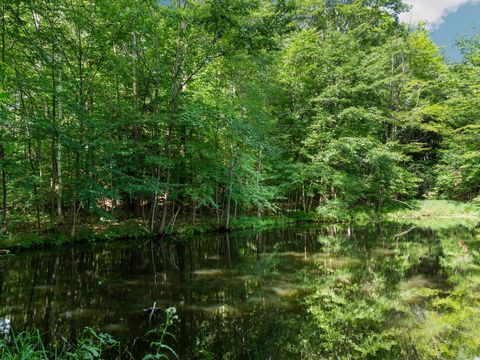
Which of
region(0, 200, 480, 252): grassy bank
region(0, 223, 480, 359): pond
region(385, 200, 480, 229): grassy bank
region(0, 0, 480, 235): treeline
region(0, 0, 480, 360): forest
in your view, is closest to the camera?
region(0, 223, 480, 359): pond

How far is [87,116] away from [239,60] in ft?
27.1

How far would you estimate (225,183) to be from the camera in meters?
17.5

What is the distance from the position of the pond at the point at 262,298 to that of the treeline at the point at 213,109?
2880mm

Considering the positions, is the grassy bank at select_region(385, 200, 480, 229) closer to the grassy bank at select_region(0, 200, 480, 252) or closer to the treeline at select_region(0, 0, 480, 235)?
the grassy bank at select_region(0, 200, 480, 252)

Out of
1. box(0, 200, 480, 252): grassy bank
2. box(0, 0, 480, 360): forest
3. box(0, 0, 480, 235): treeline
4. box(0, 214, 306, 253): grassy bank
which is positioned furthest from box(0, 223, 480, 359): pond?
box(0, 0, 480, 235): treeline

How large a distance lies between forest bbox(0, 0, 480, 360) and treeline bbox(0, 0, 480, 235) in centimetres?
13

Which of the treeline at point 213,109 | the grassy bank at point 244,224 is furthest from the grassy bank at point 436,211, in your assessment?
the treeline at point 213,109

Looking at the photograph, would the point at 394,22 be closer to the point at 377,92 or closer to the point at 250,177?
the point at 377,92

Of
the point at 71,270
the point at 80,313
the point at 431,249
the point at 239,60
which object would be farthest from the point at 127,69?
the point at 431,249

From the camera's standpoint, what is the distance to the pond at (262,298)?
443 centimetres

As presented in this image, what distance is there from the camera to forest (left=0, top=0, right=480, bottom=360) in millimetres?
4980

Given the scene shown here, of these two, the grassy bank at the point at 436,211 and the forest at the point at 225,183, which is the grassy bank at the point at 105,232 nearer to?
the forest at the point at 225,183

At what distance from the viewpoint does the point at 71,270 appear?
8547 millimetres

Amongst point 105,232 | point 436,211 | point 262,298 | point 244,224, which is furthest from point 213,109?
point 436,211
